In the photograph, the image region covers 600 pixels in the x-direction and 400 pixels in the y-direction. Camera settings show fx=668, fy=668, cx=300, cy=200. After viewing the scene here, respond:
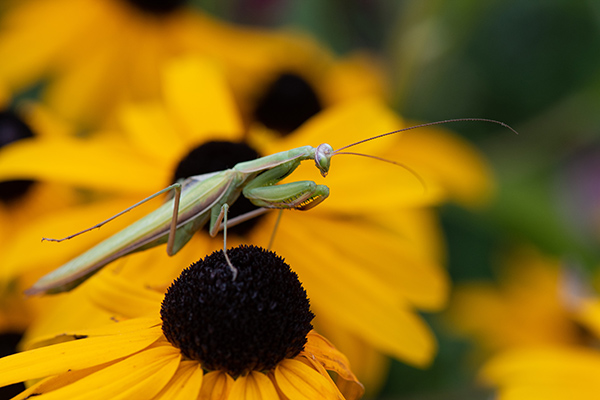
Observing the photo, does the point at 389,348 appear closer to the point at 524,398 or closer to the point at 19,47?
the point at 524,398

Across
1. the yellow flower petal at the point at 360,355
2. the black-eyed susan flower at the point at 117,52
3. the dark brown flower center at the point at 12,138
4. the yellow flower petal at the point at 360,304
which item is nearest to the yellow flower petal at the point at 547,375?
the yellow flower petal at the point at 360,304

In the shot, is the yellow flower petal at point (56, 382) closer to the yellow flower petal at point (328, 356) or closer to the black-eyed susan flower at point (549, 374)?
the yellow flower petal at point (328, 356)

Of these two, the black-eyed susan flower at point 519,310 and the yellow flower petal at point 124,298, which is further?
the black-eyed susan flower at point 519,310

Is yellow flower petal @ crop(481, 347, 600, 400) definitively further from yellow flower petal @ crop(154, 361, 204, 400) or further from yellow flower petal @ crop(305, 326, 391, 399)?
yellow flower petal @ crop(154, 361, 204, 400)

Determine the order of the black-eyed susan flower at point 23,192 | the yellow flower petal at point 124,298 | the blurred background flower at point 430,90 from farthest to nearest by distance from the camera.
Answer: the blurred background flower at point 430,90
the black-eyed susan flower at point 23,192
the yellow flower petal at point 124,298

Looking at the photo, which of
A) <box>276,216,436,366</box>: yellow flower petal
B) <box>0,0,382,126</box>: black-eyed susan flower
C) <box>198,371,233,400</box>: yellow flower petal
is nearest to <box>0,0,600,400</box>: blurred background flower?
<box>0,0,382,126</box>: black-eyed susan flower

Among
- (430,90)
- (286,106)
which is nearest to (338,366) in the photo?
(286,106)

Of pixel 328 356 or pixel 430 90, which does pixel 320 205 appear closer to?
pixel 328 356
